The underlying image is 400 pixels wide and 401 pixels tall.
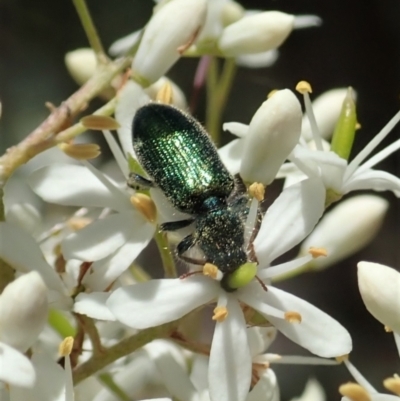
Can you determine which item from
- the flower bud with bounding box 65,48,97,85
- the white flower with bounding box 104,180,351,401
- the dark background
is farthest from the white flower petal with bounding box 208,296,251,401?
the dark background

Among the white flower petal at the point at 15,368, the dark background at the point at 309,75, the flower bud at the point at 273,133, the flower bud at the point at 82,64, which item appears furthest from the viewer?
the dark background at the point at 309,75

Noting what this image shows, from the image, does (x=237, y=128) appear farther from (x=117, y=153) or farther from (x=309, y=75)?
(x=309, y=75)

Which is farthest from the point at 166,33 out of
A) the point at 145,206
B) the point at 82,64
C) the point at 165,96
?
the point at 82,64

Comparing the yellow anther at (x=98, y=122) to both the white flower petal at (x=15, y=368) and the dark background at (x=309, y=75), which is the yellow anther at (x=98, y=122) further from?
the dark background at (x=309, y=75)

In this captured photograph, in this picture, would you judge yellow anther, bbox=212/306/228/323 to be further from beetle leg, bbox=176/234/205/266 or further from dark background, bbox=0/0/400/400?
dark background, bbox=0/0/400/400

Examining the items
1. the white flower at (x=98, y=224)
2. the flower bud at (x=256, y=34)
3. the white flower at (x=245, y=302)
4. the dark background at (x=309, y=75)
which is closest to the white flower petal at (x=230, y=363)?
the white flower at (x=245, y=302)
